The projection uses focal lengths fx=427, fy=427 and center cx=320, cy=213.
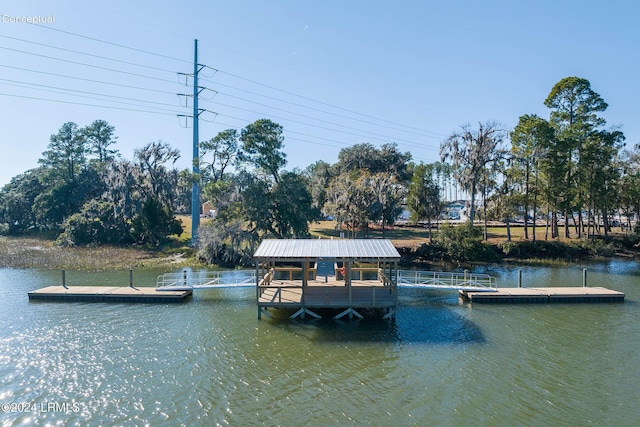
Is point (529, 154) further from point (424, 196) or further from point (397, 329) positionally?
point (397, 329)

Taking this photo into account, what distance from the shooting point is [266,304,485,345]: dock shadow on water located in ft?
57.1

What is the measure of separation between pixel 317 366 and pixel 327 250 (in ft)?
19.6

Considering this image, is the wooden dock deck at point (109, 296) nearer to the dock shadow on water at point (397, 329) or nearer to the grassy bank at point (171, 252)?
the dock shadow on water at point (397, 329)

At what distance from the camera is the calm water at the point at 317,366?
11609 mm

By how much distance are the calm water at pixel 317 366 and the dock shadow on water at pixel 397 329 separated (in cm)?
9

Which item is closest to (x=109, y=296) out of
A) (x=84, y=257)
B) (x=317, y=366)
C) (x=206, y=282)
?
(x=206, y=282)

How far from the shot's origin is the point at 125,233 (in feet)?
149

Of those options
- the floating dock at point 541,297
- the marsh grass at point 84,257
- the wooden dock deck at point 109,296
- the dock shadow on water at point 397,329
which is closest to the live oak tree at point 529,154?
the floating dock at point 541,297

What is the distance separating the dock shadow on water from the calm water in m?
0.09

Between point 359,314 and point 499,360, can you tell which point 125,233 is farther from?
point 499,360

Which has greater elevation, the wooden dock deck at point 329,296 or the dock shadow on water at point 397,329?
the wooden dock deck at point 329,296

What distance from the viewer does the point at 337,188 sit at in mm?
43625

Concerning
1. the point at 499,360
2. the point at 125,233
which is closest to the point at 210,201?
the point at 125,233

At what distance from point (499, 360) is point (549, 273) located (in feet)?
68.1
